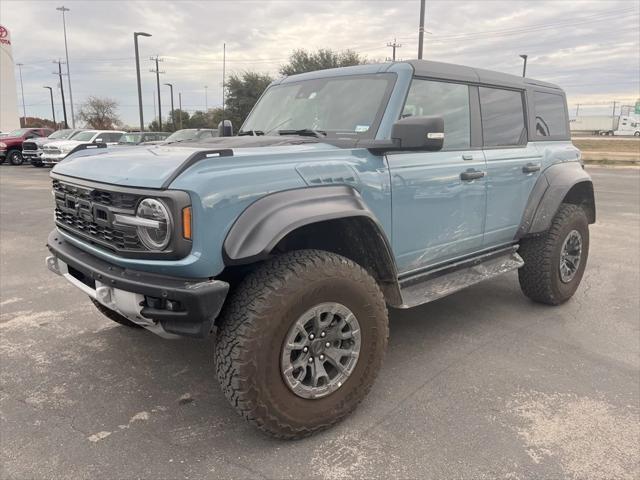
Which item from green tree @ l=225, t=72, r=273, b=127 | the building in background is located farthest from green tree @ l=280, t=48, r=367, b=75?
the building in background

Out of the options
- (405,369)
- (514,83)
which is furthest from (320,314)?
(514,83)

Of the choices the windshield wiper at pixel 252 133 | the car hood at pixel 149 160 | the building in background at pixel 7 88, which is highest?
the building in background at pixel 7 88

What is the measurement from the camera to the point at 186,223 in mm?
2254

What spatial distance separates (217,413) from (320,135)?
1843mm

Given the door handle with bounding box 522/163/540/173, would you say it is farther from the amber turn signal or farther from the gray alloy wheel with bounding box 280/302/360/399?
the amber turn signal

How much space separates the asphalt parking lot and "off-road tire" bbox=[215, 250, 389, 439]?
0.58 ft

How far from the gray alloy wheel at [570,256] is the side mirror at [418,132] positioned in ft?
7.61

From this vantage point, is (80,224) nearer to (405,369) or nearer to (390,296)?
(390,296)

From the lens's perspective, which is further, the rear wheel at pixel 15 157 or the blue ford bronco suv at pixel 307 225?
the rear wheel at pixel 15 157

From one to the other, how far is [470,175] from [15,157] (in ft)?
84.5

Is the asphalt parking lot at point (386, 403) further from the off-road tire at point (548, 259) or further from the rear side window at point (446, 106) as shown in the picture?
the rear side window at point (446, 106)

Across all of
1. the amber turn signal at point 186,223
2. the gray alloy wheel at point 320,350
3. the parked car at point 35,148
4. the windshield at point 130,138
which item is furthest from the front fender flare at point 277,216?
the parked car at point 35,148

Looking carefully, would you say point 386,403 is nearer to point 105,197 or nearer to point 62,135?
point 105,197

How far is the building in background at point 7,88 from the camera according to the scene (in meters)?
44.4
